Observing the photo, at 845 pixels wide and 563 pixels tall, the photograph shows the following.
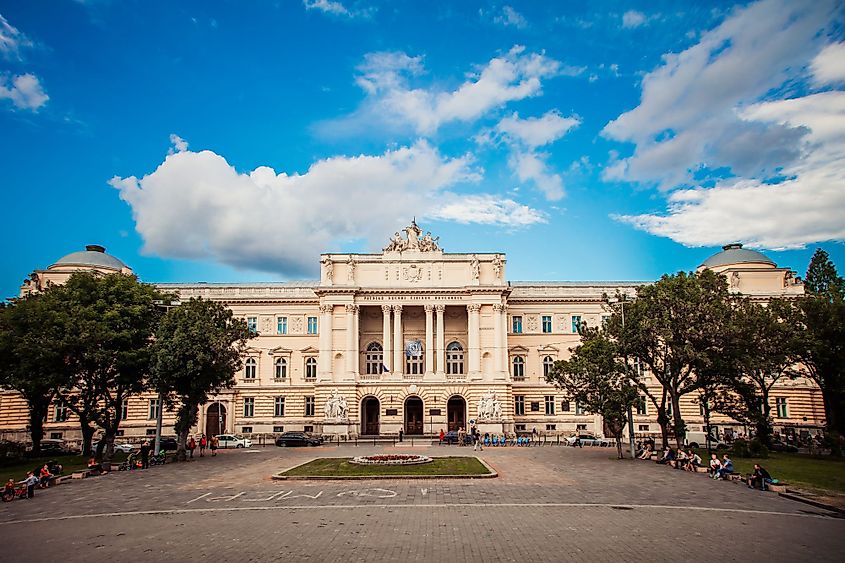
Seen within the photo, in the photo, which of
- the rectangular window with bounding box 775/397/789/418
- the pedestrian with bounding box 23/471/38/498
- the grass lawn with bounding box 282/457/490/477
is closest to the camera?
the pedestrian with bounding box 23/471/38/498

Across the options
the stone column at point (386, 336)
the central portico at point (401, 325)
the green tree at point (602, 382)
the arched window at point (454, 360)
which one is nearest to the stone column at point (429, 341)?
the central portico at point (401, 325)

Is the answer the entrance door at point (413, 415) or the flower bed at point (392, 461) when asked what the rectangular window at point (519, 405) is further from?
the flower bed at point (392, 461)

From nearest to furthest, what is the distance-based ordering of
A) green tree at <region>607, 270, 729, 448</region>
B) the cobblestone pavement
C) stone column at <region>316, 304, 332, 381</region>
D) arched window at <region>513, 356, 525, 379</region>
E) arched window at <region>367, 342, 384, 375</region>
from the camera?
the cobblestone pavement
green tree at <region>607, 270, 729, 448</region>
stone column at <region>316, 304, 332, 381</region>
arched window at <region>367, 342, 384, 375</region>
arched window at <region>513, 356, 525, 379</region>

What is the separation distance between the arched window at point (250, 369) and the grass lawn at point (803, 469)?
48295 mm

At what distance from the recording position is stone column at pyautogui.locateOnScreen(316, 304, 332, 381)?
66062mm

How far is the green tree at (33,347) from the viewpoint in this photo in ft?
126

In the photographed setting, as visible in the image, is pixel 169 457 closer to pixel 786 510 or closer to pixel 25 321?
pixel 25 321

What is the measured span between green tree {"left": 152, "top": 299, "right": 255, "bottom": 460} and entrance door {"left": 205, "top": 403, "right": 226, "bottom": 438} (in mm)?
23792

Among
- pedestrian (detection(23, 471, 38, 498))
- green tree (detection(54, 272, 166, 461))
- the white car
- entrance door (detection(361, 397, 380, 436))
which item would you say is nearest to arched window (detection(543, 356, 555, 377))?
entrance door (detection(361, 397, 380, 436))

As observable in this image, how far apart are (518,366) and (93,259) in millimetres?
52932

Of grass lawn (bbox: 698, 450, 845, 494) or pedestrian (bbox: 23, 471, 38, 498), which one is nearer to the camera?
pedestrian (bbox: 23, 471, 38, 498)

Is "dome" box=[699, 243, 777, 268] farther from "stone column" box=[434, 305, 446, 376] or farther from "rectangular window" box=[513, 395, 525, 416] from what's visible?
"stone column" box=[434, 305, 446, 376]

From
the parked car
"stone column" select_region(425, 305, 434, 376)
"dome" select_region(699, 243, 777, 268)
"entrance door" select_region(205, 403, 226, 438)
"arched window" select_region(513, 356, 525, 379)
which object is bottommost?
the parked car

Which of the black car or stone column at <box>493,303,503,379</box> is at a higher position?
stone column at <box>493,303,503,379</box>
